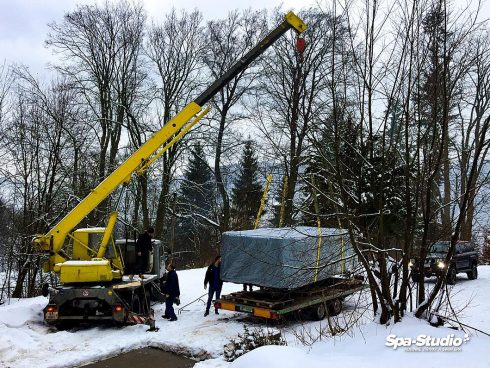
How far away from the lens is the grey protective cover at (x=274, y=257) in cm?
1023

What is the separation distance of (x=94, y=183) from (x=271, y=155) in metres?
14.6

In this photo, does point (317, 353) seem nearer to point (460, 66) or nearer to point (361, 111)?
point (361, 111)

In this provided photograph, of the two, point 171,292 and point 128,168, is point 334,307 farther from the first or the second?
point 128,168

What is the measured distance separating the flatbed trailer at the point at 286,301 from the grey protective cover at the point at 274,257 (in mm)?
440

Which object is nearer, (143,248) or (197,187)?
(143,248)

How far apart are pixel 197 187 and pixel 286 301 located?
49.2 feet

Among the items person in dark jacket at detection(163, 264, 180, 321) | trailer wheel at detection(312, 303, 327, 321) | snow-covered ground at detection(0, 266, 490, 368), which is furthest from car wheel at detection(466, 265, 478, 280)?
person in dark jacket at detection(163, 264, 180, 321)

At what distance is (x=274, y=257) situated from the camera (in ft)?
34.2

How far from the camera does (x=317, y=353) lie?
602 centimetres

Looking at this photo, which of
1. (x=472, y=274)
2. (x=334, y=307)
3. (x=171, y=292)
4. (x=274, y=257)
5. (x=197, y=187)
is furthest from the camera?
(x=197, y=187)

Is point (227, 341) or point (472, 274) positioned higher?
point (472, 274)

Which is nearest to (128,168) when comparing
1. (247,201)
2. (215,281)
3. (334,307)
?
(215,281)

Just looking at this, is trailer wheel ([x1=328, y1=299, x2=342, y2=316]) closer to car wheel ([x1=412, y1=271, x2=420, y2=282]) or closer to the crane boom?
car wheel ([x1=412, y1=271, x2=420, y2=282])

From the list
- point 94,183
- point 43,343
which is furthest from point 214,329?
point 94,183
